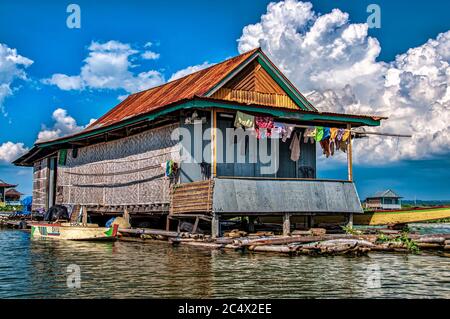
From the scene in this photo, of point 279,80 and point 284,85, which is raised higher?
point 279,80

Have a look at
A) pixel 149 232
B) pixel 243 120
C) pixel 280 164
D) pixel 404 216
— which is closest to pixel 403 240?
pixel 404 216

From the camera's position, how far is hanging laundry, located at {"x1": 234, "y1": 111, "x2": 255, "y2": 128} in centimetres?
1948

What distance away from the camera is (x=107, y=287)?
10969mm

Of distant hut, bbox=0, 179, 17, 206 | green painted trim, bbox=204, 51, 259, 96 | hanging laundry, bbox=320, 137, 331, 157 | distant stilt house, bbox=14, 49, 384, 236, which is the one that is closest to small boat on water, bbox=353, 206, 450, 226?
distant stilt house, bbox=14, 49, 384, 236

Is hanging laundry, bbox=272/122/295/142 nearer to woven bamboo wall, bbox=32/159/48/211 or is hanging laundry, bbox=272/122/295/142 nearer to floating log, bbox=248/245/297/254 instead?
floating log, bbox=248/245/297/254

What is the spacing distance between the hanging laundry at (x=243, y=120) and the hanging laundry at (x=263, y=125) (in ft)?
0.73

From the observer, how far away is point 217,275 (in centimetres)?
1236

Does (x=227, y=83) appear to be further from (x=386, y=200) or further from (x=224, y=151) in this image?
(x=386, y=200)

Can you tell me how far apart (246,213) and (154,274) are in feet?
23.3

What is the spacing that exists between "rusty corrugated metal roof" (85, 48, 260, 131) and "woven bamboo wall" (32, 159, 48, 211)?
550 cm

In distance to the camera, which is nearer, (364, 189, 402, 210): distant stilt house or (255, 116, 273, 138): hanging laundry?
(255, 116, 273, 138): hanging laundry

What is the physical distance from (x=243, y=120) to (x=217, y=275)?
831 centimetres
